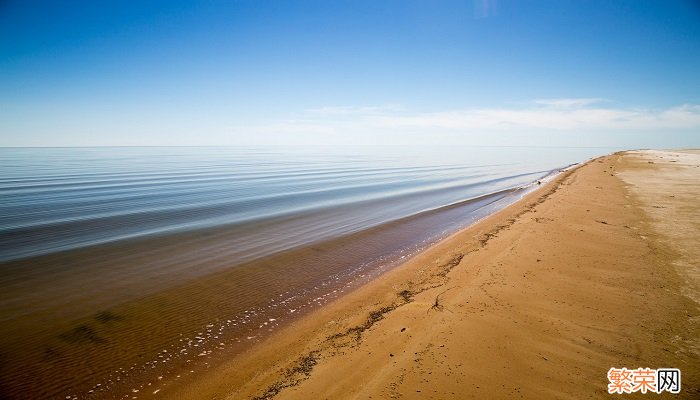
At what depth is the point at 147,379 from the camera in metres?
5.24

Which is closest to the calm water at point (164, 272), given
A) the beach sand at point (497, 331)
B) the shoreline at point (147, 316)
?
the shoreline at point (147, 316)

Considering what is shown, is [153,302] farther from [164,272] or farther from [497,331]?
[497,331]

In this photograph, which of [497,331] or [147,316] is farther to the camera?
[147,316]

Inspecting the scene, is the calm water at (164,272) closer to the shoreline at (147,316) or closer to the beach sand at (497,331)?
the shoreline at (147,316)

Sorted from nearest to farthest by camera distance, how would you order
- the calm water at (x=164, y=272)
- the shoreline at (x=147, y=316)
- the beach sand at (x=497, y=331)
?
1. the beach sand at (x=497, y=331)
2. the shoreline at (x=147, y=316)
3. the calm water at (x=164, y=272)

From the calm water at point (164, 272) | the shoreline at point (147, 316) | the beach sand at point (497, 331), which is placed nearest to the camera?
the beach sand at point (497, 331)

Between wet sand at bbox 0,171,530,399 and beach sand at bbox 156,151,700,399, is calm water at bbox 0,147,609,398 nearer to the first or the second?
wet sand at bbox 0,171,530,399

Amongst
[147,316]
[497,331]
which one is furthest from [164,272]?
[497,331]

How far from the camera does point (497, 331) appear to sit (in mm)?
5062

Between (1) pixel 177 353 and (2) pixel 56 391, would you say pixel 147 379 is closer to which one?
(1) pixel 177 353

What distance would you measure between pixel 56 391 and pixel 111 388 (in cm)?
95

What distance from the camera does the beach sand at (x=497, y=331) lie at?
4.08 metres

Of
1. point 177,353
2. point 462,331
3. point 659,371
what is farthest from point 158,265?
point 659,371

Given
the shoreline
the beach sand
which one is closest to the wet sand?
the shoreline
